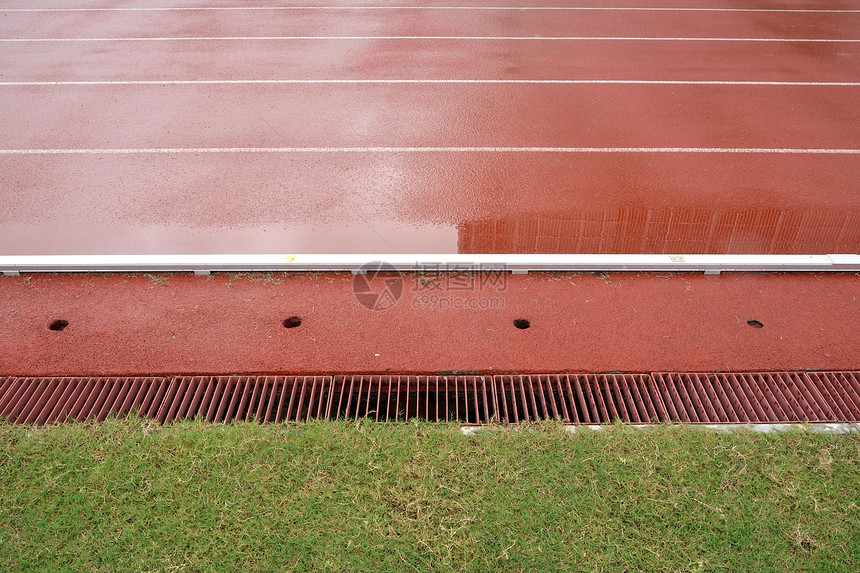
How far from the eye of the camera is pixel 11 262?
493cm

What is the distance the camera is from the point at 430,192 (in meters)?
6.33

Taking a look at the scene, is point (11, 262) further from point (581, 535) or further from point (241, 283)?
point (581, 535)

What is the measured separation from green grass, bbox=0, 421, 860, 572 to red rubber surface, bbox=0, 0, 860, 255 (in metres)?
2.32

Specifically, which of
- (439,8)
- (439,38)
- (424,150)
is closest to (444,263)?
(424,150)

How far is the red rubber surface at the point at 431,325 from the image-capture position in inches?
164

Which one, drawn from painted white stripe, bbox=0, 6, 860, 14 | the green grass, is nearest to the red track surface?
the green grass

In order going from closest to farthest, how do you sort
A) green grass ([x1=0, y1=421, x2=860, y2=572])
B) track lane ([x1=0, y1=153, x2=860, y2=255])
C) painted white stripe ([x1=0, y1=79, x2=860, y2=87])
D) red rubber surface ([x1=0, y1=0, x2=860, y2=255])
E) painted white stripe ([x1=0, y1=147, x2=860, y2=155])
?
1. green grass ([x1=0, y1=421, x2=860, y2=572])
2. track lane ([x1=0, y1=153, x2=860, y2=255])
3. red rubber surface ([x1=0, y1=0, x2=860, y2=255])
4. painted white stripe ([x1=0, y1=147, x2=860, y2=155])
5. painted white stripe ([x1=0, y1=79, x2=860, y2=87])

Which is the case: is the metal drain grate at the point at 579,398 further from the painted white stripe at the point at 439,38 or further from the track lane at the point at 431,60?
the painted white stripe at the point at 439,38

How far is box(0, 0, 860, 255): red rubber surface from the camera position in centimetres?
570

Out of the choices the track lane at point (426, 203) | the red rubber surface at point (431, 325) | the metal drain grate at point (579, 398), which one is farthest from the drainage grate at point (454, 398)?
the track lane at point (426, 203)

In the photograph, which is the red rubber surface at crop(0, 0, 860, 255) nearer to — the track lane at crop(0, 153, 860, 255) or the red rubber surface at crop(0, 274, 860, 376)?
the track lane at crop(0, 153, 860, 255)

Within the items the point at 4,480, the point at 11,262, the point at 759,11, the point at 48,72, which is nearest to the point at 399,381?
the point at 4,480

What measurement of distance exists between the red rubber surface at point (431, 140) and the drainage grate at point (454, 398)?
1.74m

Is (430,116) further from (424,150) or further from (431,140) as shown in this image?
(424,150)
